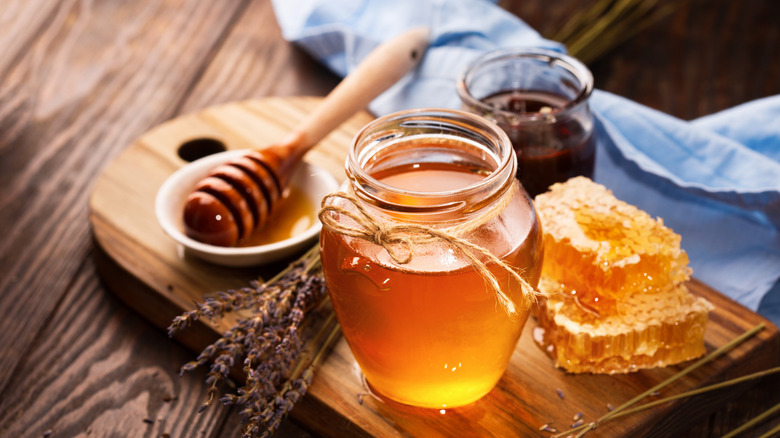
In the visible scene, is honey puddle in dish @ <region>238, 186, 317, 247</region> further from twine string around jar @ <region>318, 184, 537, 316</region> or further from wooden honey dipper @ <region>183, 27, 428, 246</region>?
twine string around jar @ <region>318, 184, 537, 316</region>

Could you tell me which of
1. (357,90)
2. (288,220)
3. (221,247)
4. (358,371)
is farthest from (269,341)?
(357,90)

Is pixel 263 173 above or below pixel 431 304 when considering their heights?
below

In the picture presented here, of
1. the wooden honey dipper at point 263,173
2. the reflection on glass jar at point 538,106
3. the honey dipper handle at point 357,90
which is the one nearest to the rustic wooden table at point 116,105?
the wooden honey dipper at point 263,173

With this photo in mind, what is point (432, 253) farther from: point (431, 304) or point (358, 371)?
point (358, 371)

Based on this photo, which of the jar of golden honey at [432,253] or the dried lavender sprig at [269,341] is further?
the dried lavender sprig at [269,341]

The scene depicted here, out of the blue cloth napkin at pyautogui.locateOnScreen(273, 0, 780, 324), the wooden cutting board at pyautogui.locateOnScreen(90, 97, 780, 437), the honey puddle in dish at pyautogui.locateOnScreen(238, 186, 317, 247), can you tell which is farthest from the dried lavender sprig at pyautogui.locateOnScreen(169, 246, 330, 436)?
the blue cloth napkin at pyautogui.locateOnScreen(273, 0, 780, 324)

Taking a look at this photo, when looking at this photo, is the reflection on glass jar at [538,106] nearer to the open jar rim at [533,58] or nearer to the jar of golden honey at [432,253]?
the open jar rim at [533,58]
